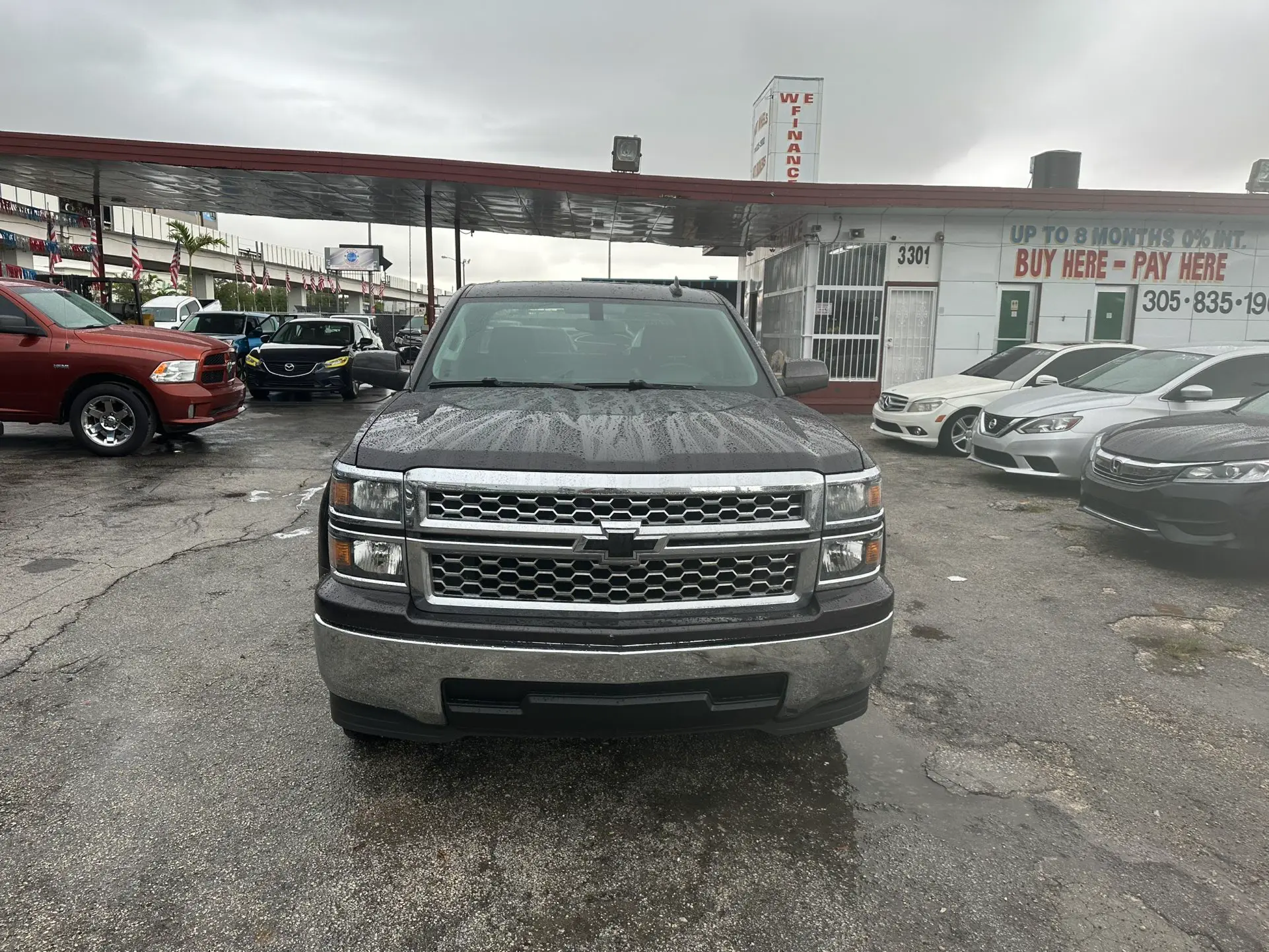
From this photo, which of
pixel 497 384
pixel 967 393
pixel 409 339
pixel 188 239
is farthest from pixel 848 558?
pixel 188 239

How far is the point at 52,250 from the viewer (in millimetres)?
33250

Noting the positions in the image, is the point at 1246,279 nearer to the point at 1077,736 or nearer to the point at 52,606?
the point at 1077,736

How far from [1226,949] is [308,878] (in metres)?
2.50

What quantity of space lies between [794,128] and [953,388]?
57.1 ft

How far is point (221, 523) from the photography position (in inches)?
260

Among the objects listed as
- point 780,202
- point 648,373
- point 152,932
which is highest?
point 780,202

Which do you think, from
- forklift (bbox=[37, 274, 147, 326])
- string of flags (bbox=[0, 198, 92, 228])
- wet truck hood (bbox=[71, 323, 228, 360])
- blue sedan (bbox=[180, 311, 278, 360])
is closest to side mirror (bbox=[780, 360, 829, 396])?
wet truck hood (bbox=[71, 323, 228, 360])

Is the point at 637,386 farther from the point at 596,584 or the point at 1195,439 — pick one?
the point at 1195,439

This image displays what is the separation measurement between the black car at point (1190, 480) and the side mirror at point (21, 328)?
33.4ft

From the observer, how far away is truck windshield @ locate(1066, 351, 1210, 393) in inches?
320

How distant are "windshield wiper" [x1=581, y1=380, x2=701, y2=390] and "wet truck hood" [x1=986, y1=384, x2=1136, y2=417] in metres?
5.82

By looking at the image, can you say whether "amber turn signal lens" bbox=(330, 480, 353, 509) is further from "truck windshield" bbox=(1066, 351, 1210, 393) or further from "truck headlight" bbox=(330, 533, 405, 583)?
"truck windshield" bbox=(1066, 351, 1210, 393)

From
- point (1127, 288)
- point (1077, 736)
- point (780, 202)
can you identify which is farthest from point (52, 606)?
point (1127, 288)

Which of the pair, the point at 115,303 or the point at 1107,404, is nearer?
the point at 1107,404
